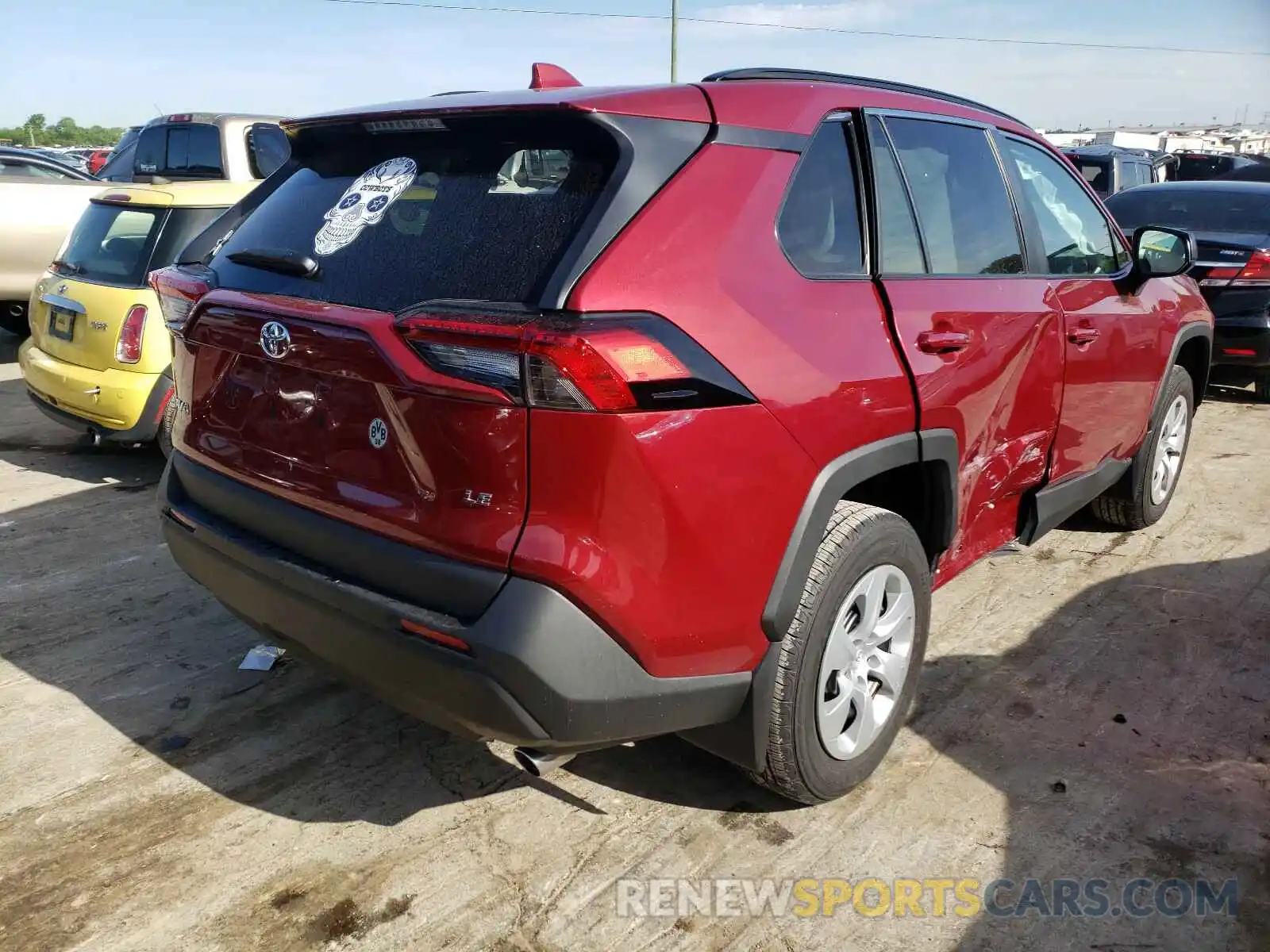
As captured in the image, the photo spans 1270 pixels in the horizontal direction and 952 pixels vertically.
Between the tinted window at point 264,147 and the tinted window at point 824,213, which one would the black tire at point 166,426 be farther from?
the tinted window at point 264,147

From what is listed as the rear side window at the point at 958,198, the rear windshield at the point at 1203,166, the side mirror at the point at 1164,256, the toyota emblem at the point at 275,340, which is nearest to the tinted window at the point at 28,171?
the toyota emblem at the point at 275,340

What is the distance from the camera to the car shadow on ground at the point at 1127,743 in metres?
2.54

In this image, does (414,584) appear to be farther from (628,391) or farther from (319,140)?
(319,140)

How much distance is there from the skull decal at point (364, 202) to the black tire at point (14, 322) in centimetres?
875

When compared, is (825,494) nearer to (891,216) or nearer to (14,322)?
(891,216)

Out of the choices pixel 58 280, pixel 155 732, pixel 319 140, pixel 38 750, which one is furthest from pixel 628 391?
pixel 58 280

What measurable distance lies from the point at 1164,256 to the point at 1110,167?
30.9 feet

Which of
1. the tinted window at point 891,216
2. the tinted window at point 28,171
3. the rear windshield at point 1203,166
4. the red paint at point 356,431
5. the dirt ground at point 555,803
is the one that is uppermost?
the rear windshield at point 1203,166

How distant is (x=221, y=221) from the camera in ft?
10.0

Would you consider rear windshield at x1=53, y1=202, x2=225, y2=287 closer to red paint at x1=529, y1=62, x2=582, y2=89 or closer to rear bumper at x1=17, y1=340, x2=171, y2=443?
rear bumper at x1=17, y1=340, x2=171, y2=443

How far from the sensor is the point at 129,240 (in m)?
5.55

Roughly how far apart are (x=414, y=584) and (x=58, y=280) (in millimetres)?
4808

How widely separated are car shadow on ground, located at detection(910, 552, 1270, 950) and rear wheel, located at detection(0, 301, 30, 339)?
30.9 ft

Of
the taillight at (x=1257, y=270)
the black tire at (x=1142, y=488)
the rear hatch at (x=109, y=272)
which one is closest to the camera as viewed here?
the black tire at (x=1142, y=488)
